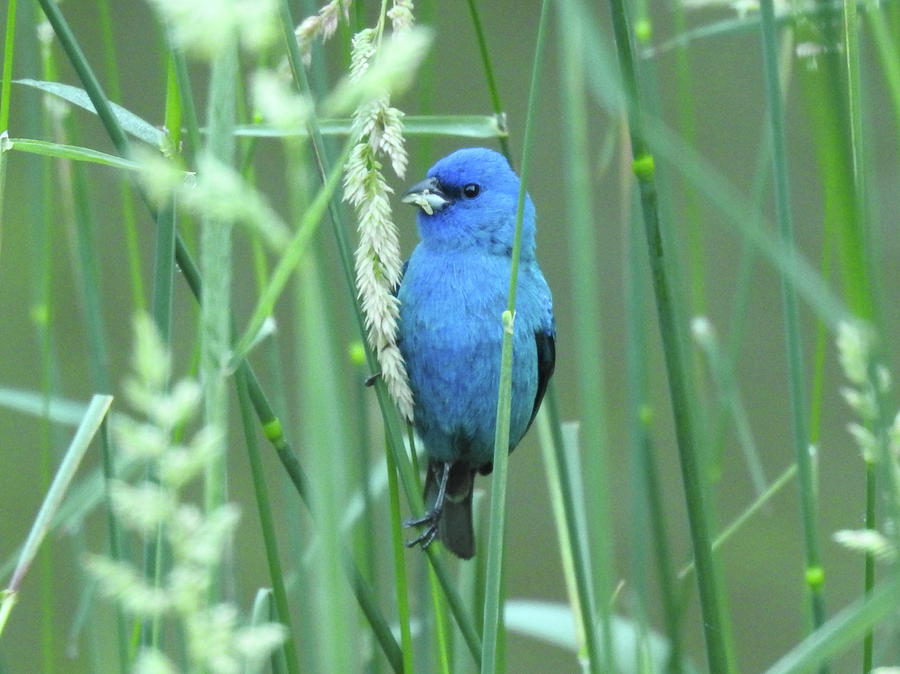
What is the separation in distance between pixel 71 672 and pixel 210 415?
3.20 m

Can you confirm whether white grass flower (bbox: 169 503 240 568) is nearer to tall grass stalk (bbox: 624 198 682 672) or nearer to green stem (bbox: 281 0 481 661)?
green stem (bbox: 281 0 481 661)

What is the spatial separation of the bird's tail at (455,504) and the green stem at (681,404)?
0.69 m

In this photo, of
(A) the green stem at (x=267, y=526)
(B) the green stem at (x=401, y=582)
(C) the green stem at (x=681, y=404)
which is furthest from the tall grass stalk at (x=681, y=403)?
(A) the green stem at (x=267, y=526)

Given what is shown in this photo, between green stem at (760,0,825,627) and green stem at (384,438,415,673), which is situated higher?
green stem at (760,0,825,627)

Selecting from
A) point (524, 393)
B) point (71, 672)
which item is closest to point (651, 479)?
point (524, 393)

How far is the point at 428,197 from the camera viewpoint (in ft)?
5.59

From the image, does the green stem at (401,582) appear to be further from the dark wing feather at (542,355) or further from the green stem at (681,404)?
the dark wing feather at (542,355)

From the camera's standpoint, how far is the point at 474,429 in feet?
5.62

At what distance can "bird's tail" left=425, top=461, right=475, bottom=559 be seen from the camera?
1.76 m

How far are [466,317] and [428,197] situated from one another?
20cm

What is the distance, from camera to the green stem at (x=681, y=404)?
40.1 inches

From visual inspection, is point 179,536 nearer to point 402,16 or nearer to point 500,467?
point 500,467

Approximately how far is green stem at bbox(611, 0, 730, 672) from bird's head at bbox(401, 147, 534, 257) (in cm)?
61

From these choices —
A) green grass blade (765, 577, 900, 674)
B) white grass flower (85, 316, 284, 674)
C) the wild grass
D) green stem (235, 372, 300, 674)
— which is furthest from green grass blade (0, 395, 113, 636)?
green grass blade (765, 577, 900, 674)
